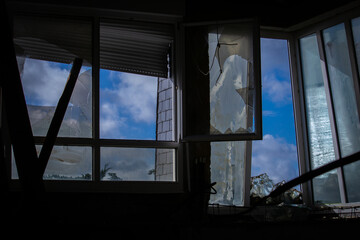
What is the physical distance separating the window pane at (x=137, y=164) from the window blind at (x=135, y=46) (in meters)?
0.76

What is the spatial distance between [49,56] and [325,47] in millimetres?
2786

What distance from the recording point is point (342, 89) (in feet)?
14.9

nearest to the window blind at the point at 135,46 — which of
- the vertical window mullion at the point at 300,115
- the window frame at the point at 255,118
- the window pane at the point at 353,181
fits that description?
the window frame at the point at 255,118

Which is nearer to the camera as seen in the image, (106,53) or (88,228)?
(88,228)

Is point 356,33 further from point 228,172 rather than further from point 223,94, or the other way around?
point 228,172

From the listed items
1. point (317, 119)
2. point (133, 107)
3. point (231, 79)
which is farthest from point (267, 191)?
point (133, 107)

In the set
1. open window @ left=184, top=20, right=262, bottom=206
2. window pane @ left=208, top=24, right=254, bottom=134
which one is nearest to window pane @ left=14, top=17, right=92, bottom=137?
open window @ left=184, top=20, right=262, bottom=206

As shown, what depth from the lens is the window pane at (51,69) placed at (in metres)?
3.91

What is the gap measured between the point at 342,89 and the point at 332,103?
0.56 ft

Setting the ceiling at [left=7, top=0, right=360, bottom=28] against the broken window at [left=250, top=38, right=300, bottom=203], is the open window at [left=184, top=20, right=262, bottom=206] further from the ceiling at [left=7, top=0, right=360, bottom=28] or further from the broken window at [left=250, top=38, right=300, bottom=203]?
the broken window at [left=250, top=38, right=300, bottom=203]

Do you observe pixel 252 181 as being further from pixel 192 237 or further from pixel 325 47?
pixel 192 237

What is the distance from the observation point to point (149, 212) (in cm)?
393

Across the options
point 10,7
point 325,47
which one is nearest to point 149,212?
point 10,7

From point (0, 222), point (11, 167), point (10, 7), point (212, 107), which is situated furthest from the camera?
point (212, 107)
